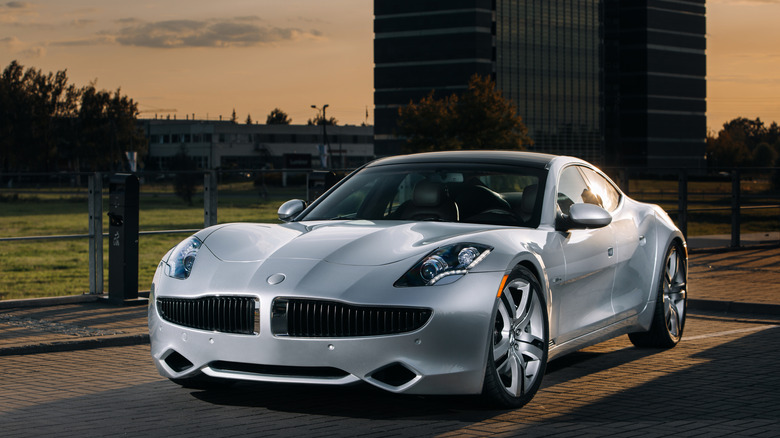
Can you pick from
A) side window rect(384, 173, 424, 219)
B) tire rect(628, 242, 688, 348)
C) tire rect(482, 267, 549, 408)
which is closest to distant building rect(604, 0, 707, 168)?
tire rect(628, 242, 688, 348)

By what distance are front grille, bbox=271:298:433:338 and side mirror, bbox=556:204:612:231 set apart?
1752mm

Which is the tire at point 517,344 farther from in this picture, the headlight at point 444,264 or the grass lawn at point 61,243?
the grass lawn at point 61,243

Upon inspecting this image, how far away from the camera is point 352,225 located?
666 centimetres

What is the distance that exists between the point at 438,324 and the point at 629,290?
2871mm

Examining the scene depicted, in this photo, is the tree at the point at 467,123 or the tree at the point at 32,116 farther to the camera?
the tree at the point at 32,116

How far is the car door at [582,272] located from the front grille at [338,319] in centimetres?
144

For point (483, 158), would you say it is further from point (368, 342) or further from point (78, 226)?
point (78, 226)

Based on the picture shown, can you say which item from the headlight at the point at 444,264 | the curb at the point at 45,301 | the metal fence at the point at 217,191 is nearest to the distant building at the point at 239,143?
the metal fence at the point at 217,191

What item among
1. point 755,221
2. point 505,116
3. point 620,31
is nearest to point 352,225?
point 755,221

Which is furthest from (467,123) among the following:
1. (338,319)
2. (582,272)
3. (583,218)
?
(338,319)

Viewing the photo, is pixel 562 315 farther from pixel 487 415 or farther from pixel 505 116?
pixel 505 116

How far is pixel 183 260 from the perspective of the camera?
639cm

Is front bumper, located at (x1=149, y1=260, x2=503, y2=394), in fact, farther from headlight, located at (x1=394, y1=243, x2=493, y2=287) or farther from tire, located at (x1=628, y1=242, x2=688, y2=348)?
tire, located at (x1=628, y1=242, x2=688, y2=348)

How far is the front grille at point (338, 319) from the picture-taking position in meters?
5.58
